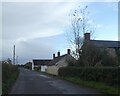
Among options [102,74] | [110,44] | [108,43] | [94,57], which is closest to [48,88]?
[102,74]

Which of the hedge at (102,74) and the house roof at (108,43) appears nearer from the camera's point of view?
the hedge at (102,74)

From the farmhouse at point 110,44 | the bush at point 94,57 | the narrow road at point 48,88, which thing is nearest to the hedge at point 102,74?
the narrow road at point 48,88

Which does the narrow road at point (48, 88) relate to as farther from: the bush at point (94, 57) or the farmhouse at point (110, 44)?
the farmhouse at point (110, 44)

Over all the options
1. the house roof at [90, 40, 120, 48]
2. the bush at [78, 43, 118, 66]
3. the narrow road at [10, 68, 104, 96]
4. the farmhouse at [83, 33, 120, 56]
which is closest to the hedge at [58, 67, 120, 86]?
the narrow road at [10, 68, 104, 96]

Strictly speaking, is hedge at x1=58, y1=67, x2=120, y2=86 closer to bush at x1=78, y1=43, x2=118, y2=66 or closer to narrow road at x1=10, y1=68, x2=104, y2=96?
narrow road at x1=10, y1=68, x2=104, y2=96

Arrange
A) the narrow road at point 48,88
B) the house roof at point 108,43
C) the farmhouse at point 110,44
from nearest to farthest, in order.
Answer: the narrow road at point 48,88 → the farmhouse at point 110,44 → the house roof at point 108,43

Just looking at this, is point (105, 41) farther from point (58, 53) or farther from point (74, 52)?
point (58, 53)

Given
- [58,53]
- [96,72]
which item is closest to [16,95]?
[96,72]

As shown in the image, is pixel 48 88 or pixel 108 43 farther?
pixel 108 43

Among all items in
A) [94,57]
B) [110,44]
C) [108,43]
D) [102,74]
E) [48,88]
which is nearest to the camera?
Result: [48,88]

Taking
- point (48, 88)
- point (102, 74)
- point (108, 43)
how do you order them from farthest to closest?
point (108, 43)
point (102, 74)
point (48, 88)

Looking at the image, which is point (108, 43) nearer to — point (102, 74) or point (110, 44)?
point (110, 44)

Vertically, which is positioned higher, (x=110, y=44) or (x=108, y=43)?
(x=108, y=43)

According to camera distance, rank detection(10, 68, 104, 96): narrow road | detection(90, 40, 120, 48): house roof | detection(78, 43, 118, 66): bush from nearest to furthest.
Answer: detection(10, 68, 104, 96): narrow road
detection(78, 43, 118, 66): bush
detection(90, 40, 120, 48): house roof
